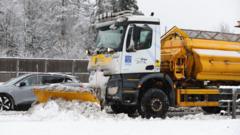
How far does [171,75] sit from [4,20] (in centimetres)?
4019

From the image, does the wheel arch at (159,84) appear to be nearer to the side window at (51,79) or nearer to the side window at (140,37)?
the side window at (140,37)

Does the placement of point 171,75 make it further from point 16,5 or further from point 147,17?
point 16,5

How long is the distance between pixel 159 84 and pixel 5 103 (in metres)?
6.05

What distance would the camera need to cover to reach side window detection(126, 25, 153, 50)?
15.8m

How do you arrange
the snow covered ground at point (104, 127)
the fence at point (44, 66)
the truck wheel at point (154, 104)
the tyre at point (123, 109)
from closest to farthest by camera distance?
the snow covered ground at point (104, 127), the truck wheel at point (154, 104), the tyre at point (123, 109), the fence at point (44, 66)

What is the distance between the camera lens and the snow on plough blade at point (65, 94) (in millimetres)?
15078

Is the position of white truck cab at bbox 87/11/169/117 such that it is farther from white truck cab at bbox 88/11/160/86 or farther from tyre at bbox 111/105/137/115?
tyre at bbox 111/105/137/115

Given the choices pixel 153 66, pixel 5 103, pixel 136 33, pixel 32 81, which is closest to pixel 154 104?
pixel 153 66

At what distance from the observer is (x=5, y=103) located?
19.1m

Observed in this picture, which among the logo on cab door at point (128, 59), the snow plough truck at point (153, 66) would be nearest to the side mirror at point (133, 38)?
the snow plough truck at point (153, 66)

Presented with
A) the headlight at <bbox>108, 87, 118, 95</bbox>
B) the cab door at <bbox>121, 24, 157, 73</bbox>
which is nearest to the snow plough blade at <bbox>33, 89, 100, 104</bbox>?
the headlight at <bbox>108, 87, 118, 95</bbox>

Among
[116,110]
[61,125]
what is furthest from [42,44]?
[61,125]

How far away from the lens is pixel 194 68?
17422 mm

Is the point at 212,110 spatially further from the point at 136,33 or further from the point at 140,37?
the point at 136,33
